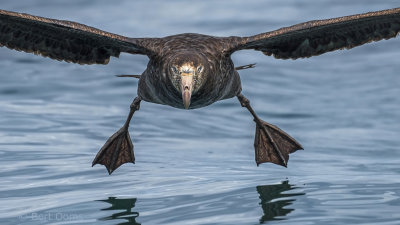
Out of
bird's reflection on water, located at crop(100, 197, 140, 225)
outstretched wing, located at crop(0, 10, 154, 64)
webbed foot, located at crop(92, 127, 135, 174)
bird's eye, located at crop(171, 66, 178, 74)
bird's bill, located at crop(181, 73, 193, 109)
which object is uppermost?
outstretched wing, located at crop(0, 10, 154, 64)

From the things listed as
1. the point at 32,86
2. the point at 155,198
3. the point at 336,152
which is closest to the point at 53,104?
the point at 32,86

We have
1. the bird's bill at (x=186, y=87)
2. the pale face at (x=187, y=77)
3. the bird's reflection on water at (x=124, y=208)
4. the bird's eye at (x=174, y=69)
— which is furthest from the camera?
the bird's reflection on water at (x=124, y=208)

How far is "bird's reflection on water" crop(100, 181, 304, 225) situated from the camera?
10.5 metres

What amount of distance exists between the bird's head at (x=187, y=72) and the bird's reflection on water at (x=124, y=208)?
5.31ft

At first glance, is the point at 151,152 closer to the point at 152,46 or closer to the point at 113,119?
the point at 113,119

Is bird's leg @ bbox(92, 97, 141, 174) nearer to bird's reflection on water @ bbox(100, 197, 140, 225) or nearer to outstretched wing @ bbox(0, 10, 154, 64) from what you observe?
outstretched wing @ bbox(0, 10, 154, 64)

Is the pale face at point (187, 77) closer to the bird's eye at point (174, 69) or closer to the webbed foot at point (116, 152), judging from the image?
the bird's eye at point (174, 69)

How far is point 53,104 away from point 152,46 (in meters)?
7.69

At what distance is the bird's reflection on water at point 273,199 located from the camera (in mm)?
10547

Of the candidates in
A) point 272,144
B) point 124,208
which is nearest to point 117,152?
point 124,208

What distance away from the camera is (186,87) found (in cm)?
996

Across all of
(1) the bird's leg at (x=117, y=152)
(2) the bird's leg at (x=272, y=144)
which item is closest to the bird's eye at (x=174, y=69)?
(1) the bird's leg at (x=117, y=152)

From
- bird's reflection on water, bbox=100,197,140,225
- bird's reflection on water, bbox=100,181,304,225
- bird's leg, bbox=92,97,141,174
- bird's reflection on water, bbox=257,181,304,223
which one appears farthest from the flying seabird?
bird's reflection on water, bbox=100,197,140,225

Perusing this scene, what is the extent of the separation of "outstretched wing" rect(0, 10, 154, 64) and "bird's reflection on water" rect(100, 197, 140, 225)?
77.6 inches
